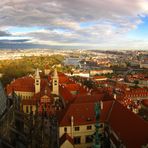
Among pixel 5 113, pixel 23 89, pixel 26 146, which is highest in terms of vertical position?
pixel 5 113

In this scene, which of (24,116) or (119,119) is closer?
(24,116)

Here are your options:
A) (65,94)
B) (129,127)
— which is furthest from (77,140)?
(65,94)

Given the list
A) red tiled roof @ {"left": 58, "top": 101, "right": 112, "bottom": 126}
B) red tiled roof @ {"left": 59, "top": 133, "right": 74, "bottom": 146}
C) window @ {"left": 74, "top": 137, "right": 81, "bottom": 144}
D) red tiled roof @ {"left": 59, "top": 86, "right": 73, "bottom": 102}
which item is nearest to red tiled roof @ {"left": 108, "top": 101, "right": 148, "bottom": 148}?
red tiled roof @ {"left": 58, "top": 101, "right": 112, "bottom": 126}

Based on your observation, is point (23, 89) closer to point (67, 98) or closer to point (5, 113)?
point (67, 98)

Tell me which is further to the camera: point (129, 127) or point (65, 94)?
point (65, 94)

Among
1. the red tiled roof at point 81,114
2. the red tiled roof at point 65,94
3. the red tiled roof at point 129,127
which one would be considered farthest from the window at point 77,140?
the red tiled roof at point 65,94

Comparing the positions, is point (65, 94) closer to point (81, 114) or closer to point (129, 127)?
point (81, 114)

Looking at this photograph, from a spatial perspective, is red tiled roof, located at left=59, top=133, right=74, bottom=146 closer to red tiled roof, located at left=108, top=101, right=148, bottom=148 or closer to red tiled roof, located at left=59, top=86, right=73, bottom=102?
red tiled roof, located at left=108, top=101, right=148, bottom=148

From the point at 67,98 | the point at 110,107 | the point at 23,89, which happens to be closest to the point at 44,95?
the point at 67,98
